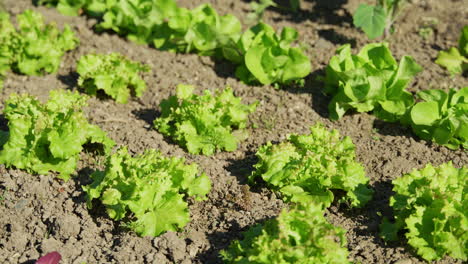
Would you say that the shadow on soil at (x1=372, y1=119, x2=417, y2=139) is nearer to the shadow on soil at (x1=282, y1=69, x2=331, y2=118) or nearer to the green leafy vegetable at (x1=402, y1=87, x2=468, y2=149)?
the green leafy vegetable at (x1=402, y1=87, x2=468, y2=149)

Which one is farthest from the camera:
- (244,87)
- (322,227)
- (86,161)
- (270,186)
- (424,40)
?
(424,40)

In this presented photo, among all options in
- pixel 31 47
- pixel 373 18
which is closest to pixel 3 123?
pixel 31 47

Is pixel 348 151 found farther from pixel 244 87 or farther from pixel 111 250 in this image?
pixel 111 250

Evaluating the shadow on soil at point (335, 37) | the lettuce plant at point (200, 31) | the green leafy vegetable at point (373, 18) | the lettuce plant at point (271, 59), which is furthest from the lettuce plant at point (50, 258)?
the shadow on soil at point (335, 37)

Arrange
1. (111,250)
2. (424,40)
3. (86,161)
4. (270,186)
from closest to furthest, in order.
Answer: (111,250) < (270,186) < (86,161) < (424,40)

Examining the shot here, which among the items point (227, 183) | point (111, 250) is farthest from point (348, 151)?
point (111, 250)

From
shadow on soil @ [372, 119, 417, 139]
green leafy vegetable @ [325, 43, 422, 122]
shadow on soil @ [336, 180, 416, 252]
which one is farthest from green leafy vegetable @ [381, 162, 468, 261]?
green leafy vegetable @ [325, 43, 422, 122]
